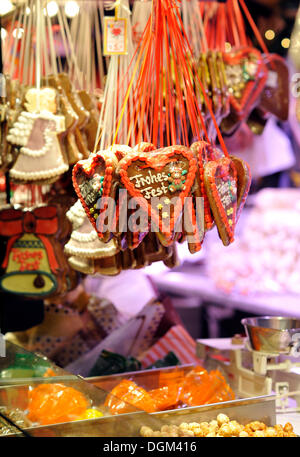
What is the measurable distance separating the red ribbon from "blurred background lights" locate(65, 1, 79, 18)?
0.94 metres

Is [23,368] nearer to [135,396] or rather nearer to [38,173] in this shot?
[135,396]

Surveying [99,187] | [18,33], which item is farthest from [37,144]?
[99,187]

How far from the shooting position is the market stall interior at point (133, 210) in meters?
1.47

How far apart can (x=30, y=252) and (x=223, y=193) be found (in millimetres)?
1116

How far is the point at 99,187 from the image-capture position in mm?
1485

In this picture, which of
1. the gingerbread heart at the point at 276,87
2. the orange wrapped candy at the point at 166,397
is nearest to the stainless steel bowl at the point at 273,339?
the orange wrapped candy at the point at 166,397

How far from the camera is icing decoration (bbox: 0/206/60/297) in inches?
90.8

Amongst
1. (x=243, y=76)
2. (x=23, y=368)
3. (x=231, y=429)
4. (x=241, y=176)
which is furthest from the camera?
(x=243, y=76)

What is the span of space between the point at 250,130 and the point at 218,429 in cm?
138

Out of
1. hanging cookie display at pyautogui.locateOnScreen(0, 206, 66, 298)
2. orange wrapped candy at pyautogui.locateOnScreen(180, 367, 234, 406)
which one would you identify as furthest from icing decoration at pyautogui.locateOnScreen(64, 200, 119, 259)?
orange wrapped candy at pyautogui.locateOnScreen(180, 367, 234, 406)

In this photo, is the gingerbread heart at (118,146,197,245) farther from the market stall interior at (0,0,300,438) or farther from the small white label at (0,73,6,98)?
the small white label at (0,73,6,98)

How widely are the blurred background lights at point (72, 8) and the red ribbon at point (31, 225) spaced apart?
3.07 ft

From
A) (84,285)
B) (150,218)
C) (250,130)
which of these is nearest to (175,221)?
(150,218)

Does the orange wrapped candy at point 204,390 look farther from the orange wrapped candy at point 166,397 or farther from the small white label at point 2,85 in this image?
the small white label at point 2,85
